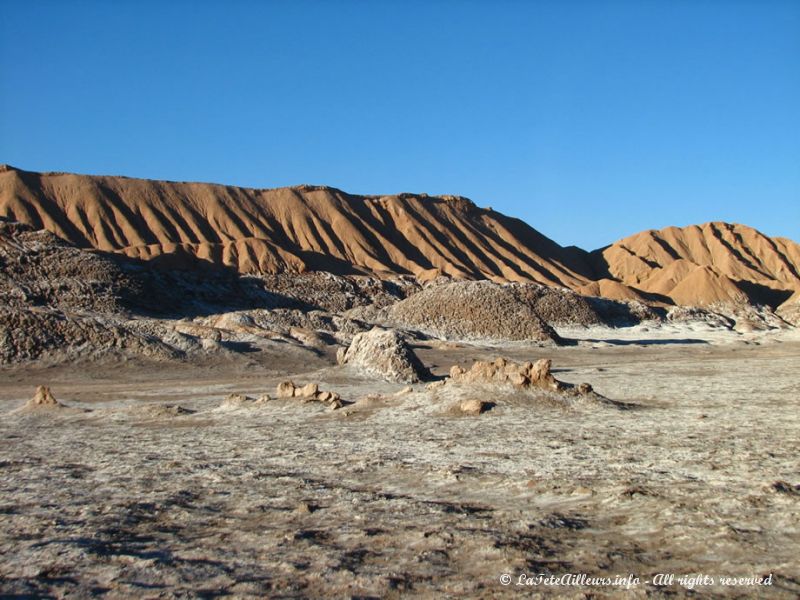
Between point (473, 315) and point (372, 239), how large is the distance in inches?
2470

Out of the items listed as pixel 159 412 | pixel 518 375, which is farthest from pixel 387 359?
pixel 159 412

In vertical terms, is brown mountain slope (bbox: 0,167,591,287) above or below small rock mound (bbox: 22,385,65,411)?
above

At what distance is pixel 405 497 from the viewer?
23.8ft

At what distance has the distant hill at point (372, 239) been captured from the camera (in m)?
85.7

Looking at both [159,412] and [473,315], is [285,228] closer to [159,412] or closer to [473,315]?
[473,315]

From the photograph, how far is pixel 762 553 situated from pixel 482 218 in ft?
406

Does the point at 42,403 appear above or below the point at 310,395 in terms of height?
below

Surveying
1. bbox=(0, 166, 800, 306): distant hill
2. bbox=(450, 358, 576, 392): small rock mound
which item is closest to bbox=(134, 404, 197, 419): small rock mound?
bbox=(450, 358, 576, 392): small rock mound

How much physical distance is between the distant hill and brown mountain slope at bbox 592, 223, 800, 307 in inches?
9.5

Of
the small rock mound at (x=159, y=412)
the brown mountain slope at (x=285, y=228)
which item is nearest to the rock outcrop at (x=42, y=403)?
the small rock mound at (x=159, y=412)

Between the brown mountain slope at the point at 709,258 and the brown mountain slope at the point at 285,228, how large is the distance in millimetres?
7088

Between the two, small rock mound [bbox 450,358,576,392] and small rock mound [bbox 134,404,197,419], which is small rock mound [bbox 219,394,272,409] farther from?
small rock mound [bbox 450,358,576,392]

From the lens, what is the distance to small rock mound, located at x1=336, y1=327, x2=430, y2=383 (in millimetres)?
23000

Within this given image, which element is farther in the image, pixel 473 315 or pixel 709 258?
pixel 709 258
